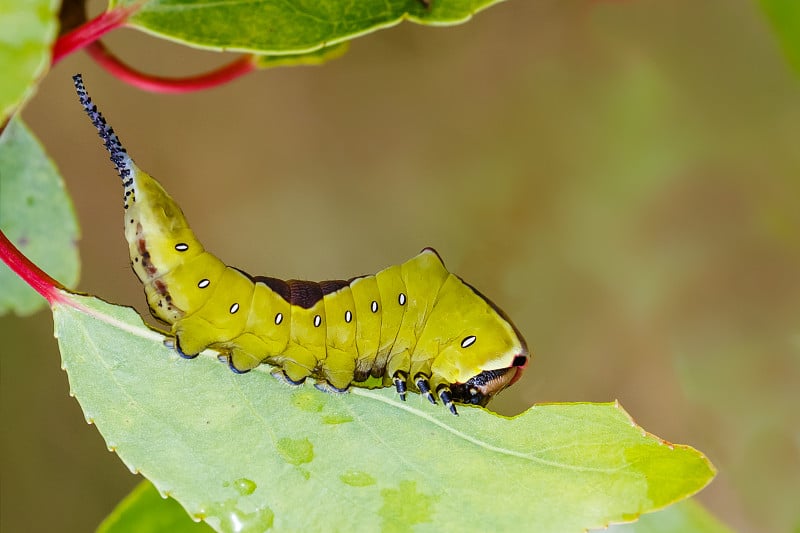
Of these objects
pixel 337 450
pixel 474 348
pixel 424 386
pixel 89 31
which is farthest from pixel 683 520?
pixel 89 31

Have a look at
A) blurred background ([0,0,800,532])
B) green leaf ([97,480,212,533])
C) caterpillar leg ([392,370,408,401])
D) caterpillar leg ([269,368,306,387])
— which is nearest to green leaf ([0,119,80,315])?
green leaf ([97,480,212,533])

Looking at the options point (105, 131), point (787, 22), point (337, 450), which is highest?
point (787, 22)

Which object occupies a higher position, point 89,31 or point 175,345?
point 89,31

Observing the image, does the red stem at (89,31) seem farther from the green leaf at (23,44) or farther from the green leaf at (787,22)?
the green leaf at (787,22)

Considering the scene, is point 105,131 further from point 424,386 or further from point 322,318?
point 424,386

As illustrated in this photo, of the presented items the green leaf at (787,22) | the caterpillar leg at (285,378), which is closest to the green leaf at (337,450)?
the caterpillar leg at (285,378)

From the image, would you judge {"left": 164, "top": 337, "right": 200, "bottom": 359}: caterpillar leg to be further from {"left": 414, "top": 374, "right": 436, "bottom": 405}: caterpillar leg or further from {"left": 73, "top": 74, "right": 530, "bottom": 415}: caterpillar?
{"left": 414, "top": 374, "right": 436, "bottom": 405}: caterpillar leg

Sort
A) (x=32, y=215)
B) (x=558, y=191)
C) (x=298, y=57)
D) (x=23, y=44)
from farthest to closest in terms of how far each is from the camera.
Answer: (x=558, y=191) < (x=32, y=215) < (x=298, y=57) < (x=23, y=44)
